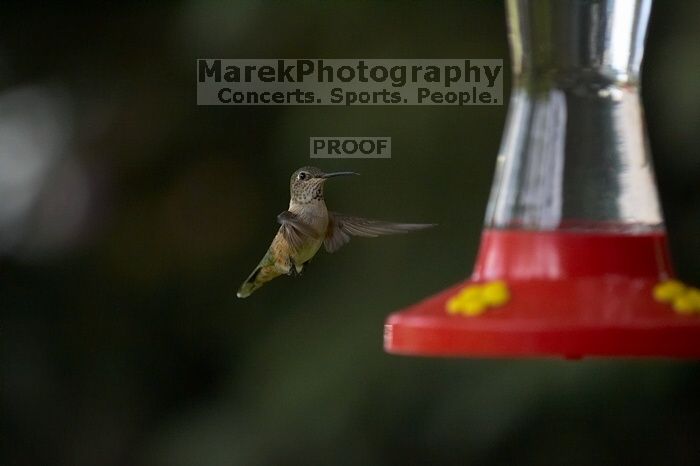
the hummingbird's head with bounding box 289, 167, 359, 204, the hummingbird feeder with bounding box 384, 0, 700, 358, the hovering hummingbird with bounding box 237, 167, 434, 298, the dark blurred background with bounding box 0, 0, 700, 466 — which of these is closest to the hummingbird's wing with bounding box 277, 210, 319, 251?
the hovering hummingbird with bounding box 237, 167, 434, 298

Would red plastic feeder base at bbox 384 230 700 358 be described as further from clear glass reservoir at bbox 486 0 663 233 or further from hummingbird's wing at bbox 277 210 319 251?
hummingbird's wing at bbox 277 210 319 251

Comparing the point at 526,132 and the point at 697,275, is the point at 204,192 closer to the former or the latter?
the point at 697,275

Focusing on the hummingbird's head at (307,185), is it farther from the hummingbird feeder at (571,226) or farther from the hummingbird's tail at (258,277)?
the hummingbird feeder at (571,226)

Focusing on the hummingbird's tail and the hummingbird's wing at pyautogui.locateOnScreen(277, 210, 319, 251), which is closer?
the hummingbird's wing at pyautogui.locateOnScreen(277, 210, 319, 251)

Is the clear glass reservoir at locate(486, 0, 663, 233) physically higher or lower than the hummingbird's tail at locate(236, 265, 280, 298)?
higher

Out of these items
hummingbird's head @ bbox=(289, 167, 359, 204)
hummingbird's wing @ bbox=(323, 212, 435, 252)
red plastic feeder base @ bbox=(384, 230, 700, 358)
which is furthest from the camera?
hummingbird's head @ bbox=(289, 167, 359, 204)

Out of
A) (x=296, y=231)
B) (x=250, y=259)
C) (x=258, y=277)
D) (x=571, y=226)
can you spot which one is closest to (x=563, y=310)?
(x=571, y=226)

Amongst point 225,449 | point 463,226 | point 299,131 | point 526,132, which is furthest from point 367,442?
point 526,132
